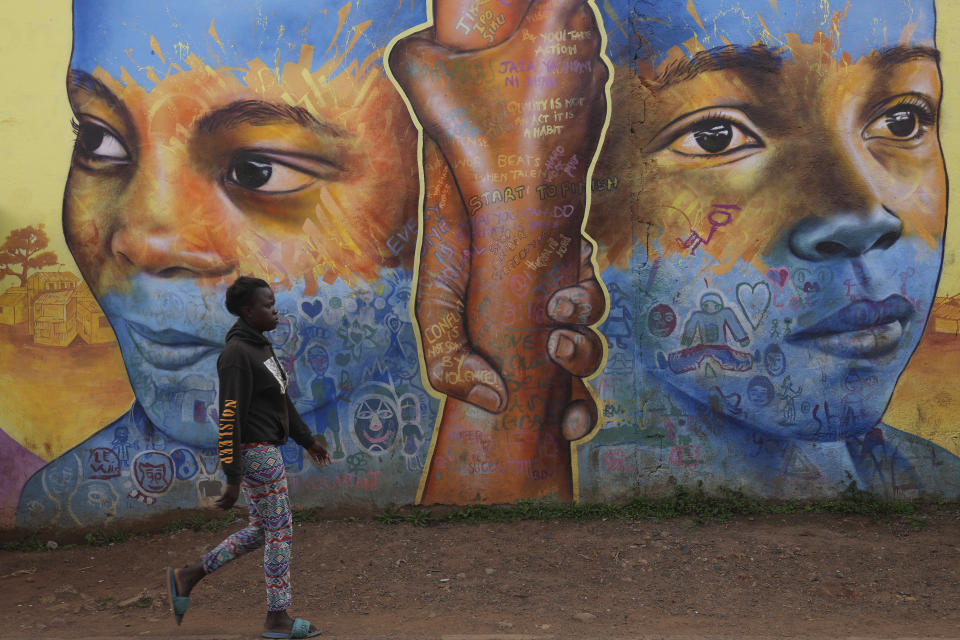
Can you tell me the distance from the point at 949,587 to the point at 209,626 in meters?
3.96

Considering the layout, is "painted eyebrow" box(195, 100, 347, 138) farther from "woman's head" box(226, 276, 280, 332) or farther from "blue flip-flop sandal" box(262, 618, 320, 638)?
"blue flip-flop sandal" box(262, 618, 320, 638)

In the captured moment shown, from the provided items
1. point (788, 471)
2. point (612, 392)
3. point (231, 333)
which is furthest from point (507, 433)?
point (231, 333)

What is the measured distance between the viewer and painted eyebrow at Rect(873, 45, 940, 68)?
5.34 m

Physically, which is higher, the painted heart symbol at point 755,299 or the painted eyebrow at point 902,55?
the painted eyebrow at point 902,55

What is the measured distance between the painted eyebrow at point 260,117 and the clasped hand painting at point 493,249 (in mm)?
15

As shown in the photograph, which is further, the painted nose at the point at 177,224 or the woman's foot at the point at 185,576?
the painted nose at the point at 177,224

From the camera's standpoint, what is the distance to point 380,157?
5418 mm

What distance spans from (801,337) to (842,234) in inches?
28.9

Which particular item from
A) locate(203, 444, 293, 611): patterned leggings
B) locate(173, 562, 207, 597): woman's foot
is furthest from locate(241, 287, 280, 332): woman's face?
locate(173, 562, 207, 597): woman's foot

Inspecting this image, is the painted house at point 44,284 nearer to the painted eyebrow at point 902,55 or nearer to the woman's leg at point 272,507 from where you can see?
the woman's leg at point 272,507

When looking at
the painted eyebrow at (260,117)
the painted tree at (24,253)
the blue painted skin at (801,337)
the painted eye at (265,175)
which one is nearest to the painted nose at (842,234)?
the blue painted skin at (801,337)

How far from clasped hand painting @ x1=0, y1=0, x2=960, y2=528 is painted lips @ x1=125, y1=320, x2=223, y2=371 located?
0.05 feet

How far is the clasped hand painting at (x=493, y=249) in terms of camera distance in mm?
5332

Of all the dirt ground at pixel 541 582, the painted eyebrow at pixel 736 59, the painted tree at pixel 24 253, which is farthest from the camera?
the painted tree at pixel 24 253
